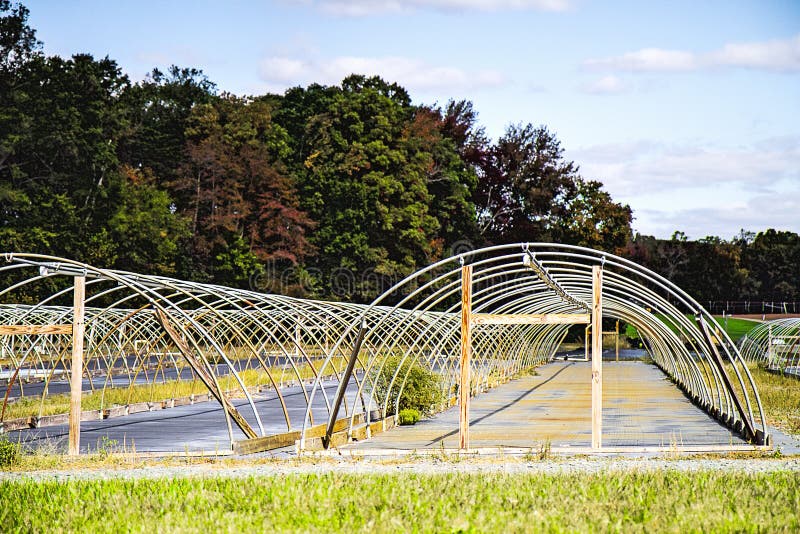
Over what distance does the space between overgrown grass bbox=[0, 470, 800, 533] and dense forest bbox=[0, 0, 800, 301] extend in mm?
30989

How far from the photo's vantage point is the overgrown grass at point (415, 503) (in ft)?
26.3

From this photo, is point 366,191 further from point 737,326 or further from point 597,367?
point 737,326

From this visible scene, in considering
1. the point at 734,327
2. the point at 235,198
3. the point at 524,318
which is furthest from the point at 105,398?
the point at 734,327

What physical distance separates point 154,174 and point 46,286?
12042 millimetres

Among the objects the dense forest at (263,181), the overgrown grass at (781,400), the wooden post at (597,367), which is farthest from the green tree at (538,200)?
the wooden post at (597,367)

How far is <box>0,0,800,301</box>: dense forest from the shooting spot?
40906 millimetres

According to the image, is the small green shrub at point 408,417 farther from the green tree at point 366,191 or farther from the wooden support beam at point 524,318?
the green tree at point 366,191

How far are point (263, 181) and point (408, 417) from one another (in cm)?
2863

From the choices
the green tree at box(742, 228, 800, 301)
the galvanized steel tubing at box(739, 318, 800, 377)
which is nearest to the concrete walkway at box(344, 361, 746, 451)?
the galvanized steel tubing at box(739, 318, 800, 377)

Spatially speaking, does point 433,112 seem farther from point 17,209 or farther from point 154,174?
point 17,209

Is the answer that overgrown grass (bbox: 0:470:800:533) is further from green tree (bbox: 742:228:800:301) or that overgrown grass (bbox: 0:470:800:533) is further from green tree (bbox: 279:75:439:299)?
green tree (bbox: 742:228:800:301)

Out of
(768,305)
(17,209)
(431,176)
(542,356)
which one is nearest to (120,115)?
(17,209)

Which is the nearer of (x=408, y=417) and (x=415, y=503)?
(x=415, y=503)

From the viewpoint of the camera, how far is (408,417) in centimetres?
1806
